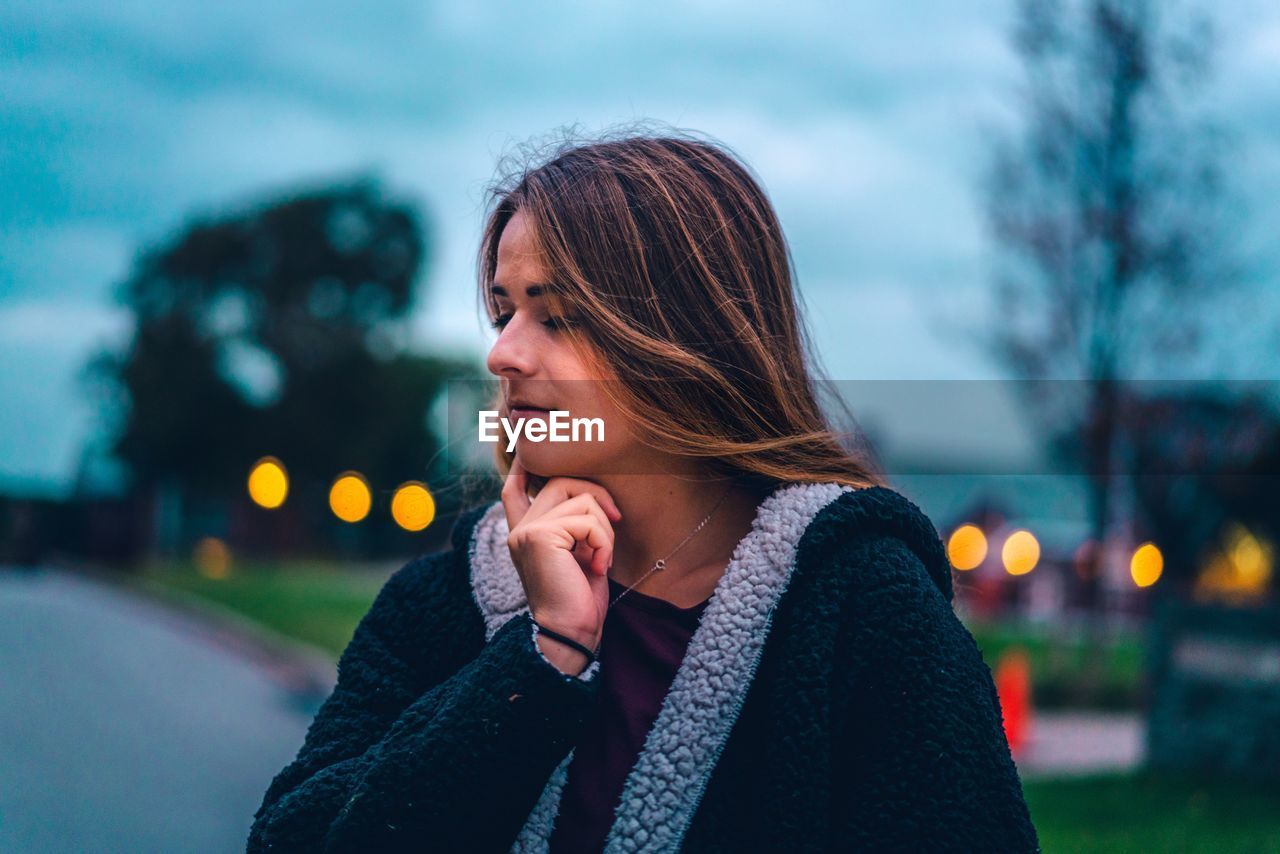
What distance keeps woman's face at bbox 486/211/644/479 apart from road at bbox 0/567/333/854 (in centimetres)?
520

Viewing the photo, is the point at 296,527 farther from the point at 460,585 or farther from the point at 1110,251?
the point at 460,585

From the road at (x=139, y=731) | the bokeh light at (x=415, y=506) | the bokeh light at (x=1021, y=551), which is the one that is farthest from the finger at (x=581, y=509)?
the bokeh light at (x=1021, y=551)

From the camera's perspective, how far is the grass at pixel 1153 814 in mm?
5863

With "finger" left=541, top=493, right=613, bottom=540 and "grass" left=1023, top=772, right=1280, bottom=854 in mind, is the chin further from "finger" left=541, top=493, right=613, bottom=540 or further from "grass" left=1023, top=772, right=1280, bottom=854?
"grass" left=1023, top=772, right=1280, bottom=854

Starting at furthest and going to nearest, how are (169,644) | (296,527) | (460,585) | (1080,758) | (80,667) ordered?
(296,527), (169,644), (80,667), (1080,758), (460,585)

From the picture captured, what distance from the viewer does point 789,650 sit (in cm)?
166

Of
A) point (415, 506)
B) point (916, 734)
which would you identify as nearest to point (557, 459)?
point (916, 734)

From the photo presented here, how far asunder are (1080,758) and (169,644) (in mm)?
11010

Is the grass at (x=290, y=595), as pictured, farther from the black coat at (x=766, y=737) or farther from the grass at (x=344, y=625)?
the black coat at (x=766, y=737)

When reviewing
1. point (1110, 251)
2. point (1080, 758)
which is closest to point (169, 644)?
point (1080, 758)

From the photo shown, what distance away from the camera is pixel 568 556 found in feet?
5.64

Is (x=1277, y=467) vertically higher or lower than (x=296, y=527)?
higher

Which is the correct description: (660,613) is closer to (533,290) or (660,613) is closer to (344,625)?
(533,290)

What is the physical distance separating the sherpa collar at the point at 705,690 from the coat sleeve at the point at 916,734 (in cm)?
12
